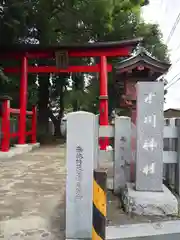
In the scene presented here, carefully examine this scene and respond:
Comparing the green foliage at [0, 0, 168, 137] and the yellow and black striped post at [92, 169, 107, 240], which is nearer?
the yellow and black striped post at [92, 169, 107, 240]

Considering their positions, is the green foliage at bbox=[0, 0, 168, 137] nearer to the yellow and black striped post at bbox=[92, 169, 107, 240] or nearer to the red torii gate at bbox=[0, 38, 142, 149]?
the red torii gate at bbox=[0, 38, 142, 149]

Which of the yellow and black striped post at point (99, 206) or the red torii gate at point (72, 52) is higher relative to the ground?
the red torii gate at point (72, 52)

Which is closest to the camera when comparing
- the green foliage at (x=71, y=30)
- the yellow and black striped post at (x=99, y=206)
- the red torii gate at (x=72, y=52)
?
the yellow and black striped post at (x=99, y=206)

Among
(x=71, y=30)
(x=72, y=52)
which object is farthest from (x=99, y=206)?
(x=71, y=30)

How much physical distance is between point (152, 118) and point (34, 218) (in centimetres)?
218

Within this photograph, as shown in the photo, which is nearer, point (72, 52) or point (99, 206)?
point (99, 206)

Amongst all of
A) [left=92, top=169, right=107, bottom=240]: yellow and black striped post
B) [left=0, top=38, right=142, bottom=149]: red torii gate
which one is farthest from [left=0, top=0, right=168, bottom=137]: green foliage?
[left=92, top=169, right=107, bottom=240]: yellow and black striped post

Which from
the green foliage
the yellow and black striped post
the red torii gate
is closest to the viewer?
the yellow and black striped post

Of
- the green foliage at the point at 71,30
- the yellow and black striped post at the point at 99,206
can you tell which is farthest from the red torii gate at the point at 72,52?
the yellow and black striped post at the point at 99,206

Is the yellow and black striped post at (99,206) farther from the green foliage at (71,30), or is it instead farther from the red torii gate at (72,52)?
the green foliage at (71,30)

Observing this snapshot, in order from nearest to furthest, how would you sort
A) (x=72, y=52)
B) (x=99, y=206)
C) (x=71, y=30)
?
(x=99, y=206) → (x=72, y=52) → (x=71, y=30)

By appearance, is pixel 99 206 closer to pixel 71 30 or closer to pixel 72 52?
pixel 72 52

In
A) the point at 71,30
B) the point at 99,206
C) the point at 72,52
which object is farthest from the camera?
the point at 71,30

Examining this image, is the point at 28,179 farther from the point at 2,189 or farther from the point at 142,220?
the point at 142,220
